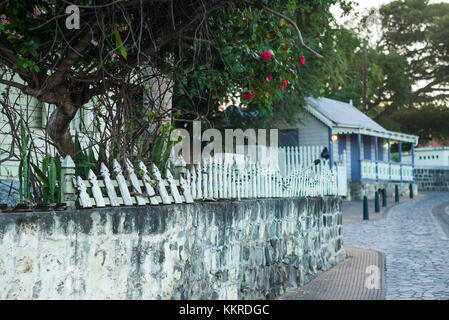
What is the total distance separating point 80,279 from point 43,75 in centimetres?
230

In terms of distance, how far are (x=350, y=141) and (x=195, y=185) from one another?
24204 mm

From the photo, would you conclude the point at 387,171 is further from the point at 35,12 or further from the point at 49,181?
the point at 49,181

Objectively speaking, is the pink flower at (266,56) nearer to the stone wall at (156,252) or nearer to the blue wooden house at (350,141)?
the stone wall at (156,252)

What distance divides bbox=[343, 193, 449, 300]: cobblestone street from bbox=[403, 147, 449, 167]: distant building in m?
19.7

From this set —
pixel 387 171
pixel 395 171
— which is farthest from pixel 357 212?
pixel 395 171

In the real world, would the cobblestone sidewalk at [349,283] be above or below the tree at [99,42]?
below

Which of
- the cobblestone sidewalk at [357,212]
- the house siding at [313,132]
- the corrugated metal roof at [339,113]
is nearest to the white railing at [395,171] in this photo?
the corrugated metal roof at [339,113]

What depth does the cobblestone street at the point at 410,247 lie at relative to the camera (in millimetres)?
7574

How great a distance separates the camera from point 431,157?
130 feet

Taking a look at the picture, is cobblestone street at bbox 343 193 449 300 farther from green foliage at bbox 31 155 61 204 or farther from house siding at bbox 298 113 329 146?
house siding at bbox 298 113 329 146

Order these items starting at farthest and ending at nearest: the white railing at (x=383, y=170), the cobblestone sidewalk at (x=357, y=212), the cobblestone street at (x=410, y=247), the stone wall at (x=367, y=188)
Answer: the white railing at (x=383, y=170) → the stone wall at (x=367, y=188) → the cobblestone sidewalk at (x=357, y=212) → the cobblestone street at (x=410, y=247)

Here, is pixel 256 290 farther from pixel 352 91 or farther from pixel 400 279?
pixel 352 91

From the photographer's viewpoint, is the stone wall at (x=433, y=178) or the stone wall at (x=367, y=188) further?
the stone wall at (x=433, y=178)

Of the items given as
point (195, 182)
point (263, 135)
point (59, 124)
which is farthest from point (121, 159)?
point (263, 135)
